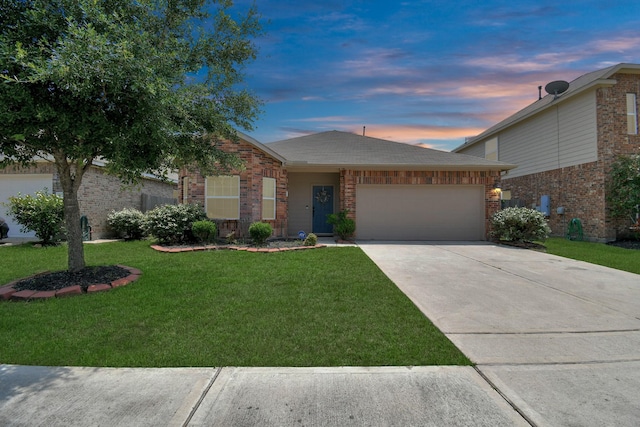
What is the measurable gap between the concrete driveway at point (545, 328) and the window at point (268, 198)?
5.18 m

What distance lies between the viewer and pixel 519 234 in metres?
11.2

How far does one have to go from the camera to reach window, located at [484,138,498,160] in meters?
19.5

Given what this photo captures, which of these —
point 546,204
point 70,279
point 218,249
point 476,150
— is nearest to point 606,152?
point 546,204

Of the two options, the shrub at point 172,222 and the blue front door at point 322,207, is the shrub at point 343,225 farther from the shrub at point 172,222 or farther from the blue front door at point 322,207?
the shrub at point 172,222

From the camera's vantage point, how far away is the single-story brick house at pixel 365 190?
11227mm

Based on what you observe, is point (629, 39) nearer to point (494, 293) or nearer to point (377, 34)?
point (377, 34)

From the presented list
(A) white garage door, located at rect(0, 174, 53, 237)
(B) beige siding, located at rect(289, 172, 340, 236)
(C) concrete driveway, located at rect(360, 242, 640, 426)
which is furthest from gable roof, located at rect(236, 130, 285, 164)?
(A) white garage door, located at rect(0, 174, 53, 237)

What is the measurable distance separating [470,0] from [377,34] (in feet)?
8.18

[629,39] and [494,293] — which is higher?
[629,39]

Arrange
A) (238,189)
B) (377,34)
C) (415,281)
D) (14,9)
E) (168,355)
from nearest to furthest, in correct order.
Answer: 1. (168,355)
2. (14,9)
3. (415,281)
4. (377,34)
5. (238,189)

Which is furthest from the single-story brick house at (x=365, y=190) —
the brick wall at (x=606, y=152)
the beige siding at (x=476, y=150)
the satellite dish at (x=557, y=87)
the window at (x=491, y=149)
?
the beige siding at (x=476, y=150)

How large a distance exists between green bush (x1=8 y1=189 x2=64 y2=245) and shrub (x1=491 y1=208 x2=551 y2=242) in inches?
569

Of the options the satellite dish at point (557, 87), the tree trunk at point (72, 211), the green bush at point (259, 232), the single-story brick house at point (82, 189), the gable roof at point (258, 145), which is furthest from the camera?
the satellite dish at point (557, 87)

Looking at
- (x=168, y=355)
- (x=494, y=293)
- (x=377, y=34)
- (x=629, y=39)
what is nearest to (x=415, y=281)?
(x=494, y=293)
